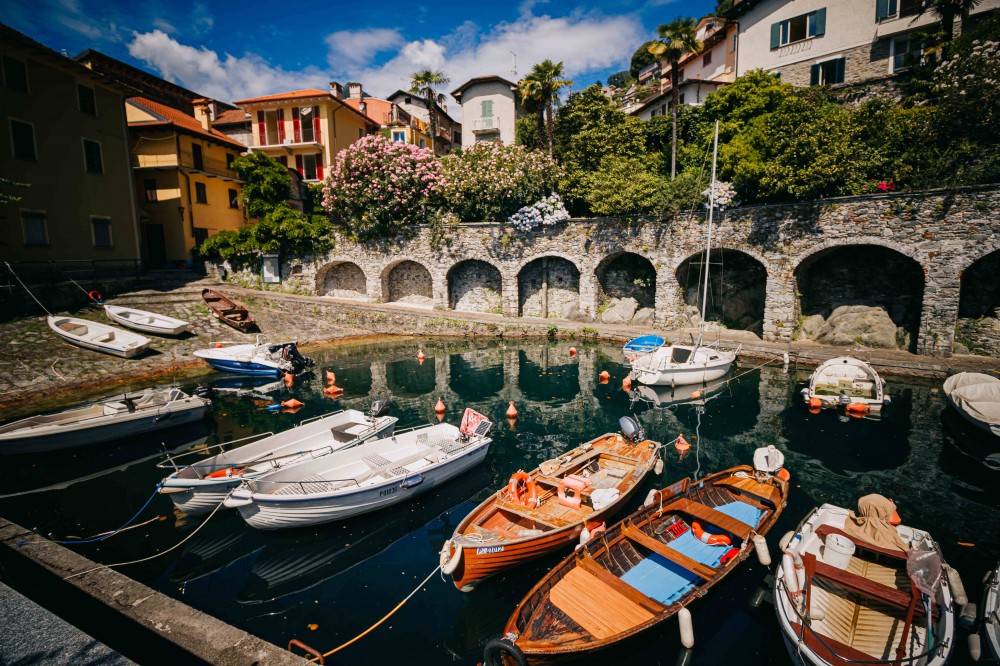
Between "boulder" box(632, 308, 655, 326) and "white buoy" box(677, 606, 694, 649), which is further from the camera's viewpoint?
"boulder" box(632, 308, 655, 326)

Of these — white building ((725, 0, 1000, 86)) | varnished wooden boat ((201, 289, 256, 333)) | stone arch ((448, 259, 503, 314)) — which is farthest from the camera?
stone arch ((448, 259, 503, 314))

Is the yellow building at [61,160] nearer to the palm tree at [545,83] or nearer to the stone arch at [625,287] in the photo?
the palm tree at [545,83]

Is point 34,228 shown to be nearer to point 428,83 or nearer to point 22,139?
point 22,139

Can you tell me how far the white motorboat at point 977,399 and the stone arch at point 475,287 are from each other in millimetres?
20181

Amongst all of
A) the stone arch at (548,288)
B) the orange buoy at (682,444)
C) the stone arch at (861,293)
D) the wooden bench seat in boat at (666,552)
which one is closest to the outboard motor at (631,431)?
the orange buoy at (682,444)

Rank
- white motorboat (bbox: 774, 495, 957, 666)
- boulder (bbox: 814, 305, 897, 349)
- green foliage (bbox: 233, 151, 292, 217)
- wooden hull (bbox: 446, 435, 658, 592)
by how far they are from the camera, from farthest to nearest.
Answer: green foliage (bbox: 233, 151, 292, 217)
boulder (bbox: 814, 305, 897, 349)
wooden hull (bbox: 446, 435, 658, 592)
white motorboat (bbox: 774, 495, 957, 666)

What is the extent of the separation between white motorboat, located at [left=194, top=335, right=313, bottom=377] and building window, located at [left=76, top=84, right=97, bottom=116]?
14546mm

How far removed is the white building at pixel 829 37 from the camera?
23484 mm

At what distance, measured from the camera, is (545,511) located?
26.9 feet

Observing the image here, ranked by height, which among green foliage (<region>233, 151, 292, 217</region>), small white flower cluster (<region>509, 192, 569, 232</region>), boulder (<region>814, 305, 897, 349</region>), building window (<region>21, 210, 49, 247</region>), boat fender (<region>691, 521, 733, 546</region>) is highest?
green foliage (<region>233, 151, 292, 217</region>)

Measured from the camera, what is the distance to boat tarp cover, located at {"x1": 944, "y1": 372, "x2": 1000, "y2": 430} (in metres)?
11.3

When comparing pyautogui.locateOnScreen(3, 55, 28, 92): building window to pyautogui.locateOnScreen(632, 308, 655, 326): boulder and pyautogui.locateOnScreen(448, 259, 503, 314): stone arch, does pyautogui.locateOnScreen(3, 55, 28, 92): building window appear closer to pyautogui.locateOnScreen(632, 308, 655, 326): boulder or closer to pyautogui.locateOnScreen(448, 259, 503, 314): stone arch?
pyautogui.locateOnScreen(448, 259, 503, 314): stone arch

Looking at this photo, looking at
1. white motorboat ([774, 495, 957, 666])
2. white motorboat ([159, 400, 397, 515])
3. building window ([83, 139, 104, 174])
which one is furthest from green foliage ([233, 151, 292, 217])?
white motorboat ([774, 495, 957, 666])

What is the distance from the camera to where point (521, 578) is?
7574mm
